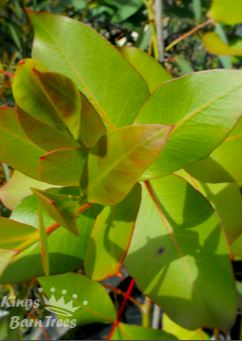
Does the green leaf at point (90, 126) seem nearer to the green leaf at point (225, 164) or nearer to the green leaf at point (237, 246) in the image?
the green leaf at point (225, 164)

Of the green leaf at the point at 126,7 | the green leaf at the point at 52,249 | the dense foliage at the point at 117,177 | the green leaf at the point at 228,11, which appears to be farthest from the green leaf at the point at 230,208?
the green leaf at the point at 126,7

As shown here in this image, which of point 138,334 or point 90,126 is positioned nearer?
point 90,126

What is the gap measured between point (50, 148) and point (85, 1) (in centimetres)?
68

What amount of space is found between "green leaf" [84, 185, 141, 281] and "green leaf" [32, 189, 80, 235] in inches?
1.7

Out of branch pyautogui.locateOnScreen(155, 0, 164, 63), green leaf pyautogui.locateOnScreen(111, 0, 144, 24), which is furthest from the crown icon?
green leaf pyautogui.locateOnScreen(111, 0, 144, 24)

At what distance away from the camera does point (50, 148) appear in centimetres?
33

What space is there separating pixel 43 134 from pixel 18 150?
5 centimetres

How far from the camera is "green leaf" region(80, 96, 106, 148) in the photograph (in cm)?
31

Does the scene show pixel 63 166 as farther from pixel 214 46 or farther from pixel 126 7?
pixel 126 7

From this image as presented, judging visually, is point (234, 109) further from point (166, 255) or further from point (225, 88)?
point (166, 255)

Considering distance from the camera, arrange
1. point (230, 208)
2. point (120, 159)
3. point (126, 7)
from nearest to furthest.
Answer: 1. point (120, 159)
2. point (230, 208)
3. point (126, 7)

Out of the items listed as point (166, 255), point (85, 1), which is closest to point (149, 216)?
point (166, 255)

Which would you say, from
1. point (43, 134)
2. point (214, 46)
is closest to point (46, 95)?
point (43, 134)

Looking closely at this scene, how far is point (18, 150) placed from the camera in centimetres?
36
